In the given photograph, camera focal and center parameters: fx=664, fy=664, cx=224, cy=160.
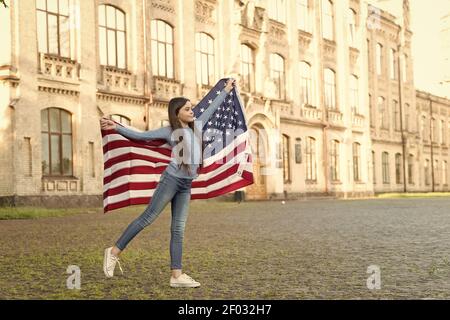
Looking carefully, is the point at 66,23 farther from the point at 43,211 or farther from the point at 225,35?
the point at 225,35

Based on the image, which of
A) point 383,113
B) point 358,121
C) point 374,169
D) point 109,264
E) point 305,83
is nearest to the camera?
point 109,264

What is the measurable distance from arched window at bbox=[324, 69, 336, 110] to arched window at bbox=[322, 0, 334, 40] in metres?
2.28

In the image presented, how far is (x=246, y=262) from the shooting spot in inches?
303

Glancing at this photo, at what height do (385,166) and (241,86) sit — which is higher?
(241,86)

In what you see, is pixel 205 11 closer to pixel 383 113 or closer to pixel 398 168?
pixel 383 113

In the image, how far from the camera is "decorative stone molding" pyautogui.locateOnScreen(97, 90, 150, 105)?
2450 centimetres

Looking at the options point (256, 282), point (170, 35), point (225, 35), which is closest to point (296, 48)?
point (225, 35)

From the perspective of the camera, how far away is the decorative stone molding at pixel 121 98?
24500 mm

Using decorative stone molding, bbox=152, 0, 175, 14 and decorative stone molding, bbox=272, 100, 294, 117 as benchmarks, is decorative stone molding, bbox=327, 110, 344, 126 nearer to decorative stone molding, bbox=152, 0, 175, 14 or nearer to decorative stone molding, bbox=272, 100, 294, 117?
decorative stone molding, bbox=272, 100, 294, 117

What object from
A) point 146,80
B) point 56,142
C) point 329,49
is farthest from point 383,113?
point 56,142

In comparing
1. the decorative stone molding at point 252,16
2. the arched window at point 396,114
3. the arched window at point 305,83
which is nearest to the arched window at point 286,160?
the arched window at point 305,83

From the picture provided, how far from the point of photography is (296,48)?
120 ft

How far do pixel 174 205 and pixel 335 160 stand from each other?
114 feet
